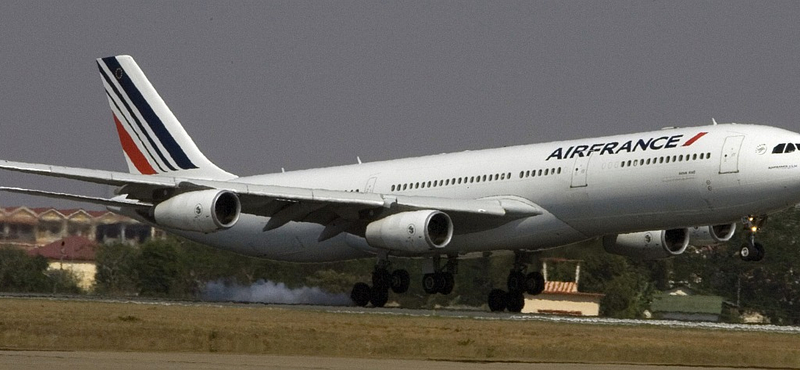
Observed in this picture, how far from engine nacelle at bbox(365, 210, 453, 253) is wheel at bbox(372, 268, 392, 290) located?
2006 mm

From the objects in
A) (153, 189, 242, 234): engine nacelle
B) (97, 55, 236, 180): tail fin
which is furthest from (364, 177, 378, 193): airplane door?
(97, 55, 236, 180): tail fin

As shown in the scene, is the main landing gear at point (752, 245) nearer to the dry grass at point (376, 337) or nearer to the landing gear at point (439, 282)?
the dry grass at point (376, 337)

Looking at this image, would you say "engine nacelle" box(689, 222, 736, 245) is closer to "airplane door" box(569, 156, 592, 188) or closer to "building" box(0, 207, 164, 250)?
"airplane door" box(569, 156, 592, 188)

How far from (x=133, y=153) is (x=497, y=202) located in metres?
16.0

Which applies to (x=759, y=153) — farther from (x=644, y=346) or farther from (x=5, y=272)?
(x=5, y=272)

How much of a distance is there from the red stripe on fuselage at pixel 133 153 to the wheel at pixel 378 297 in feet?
36.5

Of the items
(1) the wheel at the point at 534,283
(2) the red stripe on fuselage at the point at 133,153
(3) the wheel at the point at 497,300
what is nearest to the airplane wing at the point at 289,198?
(1) the wheel at the point at 534,283

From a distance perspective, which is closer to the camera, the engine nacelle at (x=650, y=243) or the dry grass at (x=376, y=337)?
the dry grass at (x=376, y=337)

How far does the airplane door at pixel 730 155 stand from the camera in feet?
126

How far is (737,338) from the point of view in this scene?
3338cm

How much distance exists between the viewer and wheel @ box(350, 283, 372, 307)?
45625mm

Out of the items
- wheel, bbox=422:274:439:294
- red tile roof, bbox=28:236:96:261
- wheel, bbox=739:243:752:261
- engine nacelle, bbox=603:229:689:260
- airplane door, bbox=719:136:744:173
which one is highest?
airplane door, bbox=719:136:744:173

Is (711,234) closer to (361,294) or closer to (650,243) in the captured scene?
(650,243)

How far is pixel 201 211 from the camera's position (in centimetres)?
4031
